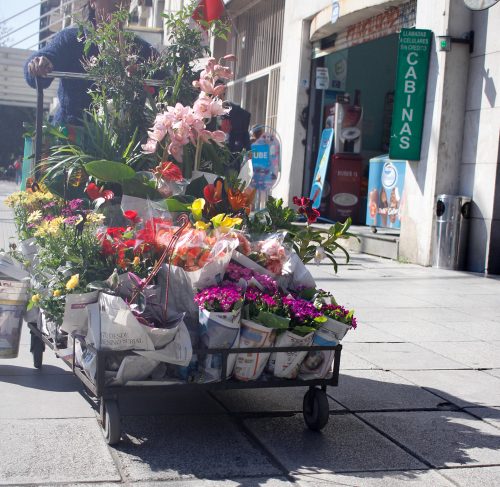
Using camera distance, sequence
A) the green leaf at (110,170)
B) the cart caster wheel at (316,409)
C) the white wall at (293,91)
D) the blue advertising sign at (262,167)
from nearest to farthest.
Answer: the cart caster wheel at (316,409) → the green leaf at (110,170) → the white wall at (293,91) → the blue advertising sign at (262,167)

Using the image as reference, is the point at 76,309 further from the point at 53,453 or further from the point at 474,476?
the point at 474,476

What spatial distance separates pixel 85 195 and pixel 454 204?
664 cm

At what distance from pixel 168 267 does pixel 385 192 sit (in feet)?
32.7

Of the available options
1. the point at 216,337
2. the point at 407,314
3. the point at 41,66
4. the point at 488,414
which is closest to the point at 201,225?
the point at 216,337

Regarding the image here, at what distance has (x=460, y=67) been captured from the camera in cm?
1102

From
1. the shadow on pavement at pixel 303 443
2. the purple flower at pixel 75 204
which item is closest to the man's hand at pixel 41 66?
the purple flower at pixel 75 204

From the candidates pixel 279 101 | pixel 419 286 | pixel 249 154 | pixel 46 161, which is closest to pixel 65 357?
pixel 46 161

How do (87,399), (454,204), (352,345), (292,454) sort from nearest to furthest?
1. (292,454)
2. (87,399)
3. (352,345)
4. (454,204)

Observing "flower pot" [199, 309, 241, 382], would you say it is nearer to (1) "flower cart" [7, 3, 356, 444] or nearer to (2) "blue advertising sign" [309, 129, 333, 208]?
(1) "flower cart" [7, 3, 356, 444]

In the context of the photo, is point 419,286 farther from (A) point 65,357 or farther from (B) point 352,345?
(A) point 65,357

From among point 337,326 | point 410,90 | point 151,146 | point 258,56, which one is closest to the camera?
point 337,326

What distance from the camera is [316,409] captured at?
4262mm

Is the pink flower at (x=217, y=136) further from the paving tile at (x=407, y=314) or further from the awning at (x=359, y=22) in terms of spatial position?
the awning at (x=359, y=22)

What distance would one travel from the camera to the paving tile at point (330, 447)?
3.85m
